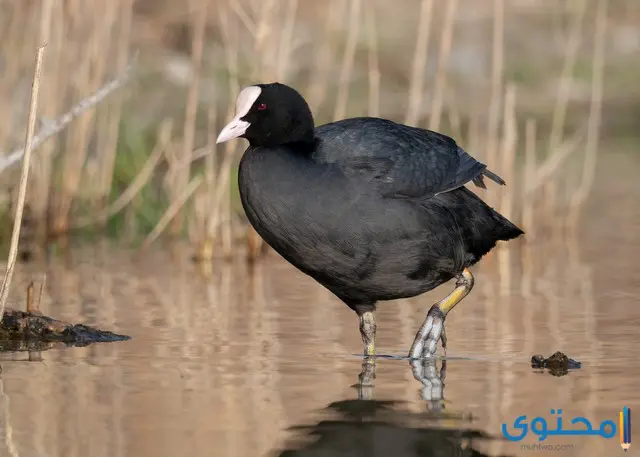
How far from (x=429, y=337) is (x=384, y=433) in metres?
1.67

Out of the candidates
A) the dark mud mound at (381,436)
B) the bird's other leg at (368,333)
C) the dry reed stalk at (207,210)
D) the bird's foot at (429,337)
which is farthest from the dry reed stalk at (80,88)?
the dark mud mound at (381,436)

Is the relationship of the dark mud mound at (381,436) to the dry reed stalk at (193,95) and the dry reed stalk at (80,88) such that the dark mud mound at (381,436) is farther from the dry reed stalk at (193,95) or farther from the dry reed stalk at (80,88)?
the dry reed stalk at (80,88)

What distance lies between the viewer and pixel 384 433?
192 inches

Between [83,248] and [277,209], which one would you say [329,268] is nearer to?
[277,209]

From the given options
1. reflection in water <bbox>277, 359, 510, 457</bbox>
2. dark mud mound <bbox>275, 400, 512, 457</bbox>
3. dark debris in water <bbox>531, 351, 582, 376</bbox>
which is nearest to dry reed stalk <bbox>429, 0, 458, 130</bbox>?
dark debris in water <bbox>531, 351, 582, 376</bbox>

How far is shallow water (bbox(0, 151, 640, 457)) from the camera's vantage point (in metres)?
4.79

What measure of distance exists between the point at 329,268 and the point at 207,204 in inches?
137

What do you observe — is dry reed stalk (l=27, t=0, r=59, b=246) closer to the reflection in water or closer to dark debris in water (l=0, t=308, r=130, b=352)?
dark debris in water (l=0, t=308, r=130, b=352)

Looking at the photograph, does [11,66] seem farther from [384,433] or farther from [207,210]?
[384,433]

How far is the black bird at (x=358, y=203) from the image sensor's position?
6.21 m

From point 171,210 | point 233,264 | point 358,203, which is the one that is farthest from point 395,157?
point 171,210

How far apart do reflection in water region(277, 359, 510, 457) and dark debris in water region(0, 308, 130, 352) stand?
5.30ft

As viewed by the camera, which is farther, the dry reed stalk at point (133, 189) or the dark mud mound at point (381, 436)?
the dry reed stalk at point (133, 189)

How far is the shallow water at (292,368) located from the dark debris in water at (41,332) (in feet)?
0.54
